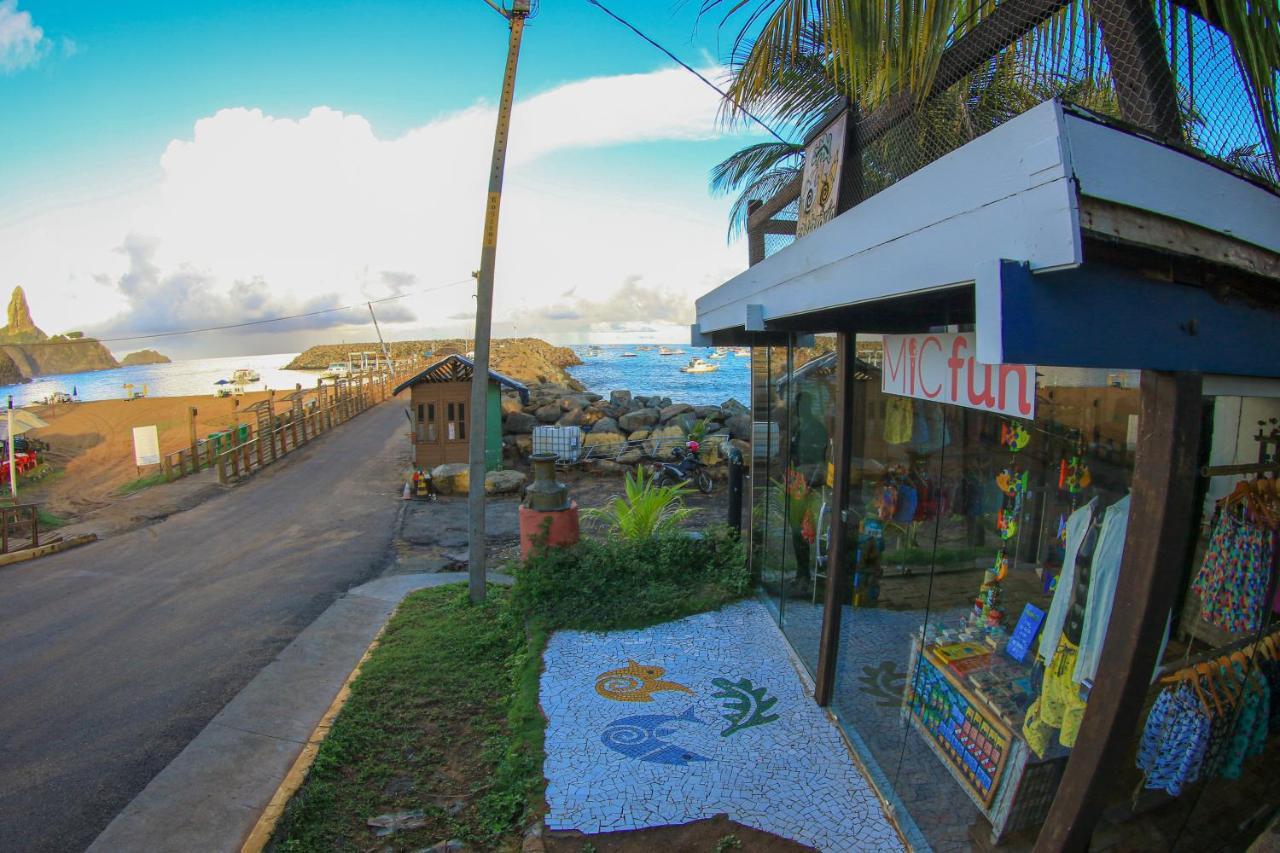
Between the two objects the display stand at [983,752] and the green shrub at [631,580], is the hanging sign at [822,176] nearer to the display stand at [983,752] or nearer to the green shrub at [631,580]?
the display stand at [983,752]

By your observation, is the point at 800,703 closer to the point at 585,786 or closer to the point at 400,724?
the point at 585,786

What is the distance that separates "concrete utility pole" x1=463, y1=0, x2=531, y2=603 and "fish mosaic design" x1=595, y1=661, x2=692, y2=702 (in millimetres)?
2816

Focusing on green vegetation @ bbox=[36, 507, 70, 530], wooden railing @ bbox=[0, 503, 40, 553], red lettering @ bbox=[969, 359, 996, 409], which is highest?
red lettering @ bbox=[969, 359, 996, 409]

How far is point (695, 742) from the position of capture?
4488 mm

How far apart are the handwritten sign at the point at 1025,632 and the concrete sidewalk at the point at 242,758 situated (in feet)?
14.0

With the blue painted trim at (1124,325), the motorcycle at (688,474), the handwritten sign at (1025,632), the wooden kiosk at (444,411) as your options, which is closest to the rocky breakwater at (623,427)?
the motorcycle at (688,474)

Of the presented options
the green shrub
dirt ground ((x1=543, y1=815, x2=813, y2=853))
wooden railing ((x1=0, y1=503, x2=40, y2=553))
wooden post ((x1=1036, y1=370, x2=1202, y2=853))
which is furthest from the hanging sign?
wooden railing ((x1=0, y1=503, x2=40, y2=553))

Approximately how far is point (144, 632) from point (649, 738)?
6.58 meters

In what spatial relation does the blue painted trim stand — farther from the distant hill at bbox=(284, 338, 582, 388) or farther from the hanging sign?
the distant hill at bbox=(284, 338, 582, 388)

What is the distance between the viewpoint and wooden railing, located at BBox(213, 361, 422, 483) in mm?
18219

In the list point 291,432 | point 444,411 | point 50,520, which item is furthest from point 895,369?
point 291,432

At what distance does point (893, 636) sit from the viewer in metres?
4.56

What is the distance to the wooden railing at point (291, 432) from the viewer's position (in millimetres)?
18219

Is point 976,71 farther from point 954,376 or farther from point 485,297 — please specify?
point 485,297
